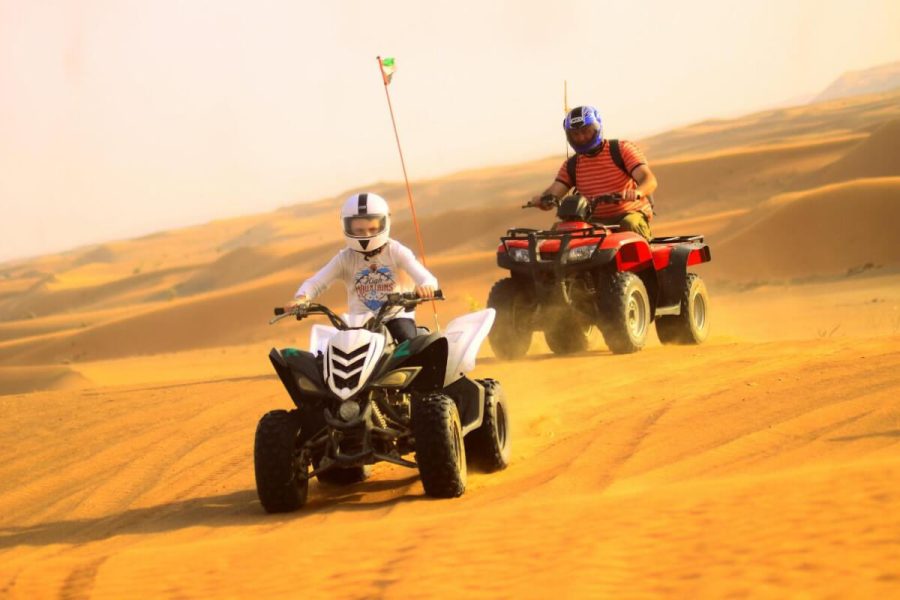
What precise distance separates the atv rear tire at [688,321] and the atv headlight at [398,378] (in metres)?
6.69

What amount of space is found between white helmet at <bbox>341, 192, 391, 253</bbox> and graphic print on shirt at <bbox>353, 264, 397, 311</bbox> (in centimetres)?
17

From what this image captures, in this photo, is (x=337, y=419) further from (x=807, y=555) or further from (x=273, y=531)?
(x=807, y=555)

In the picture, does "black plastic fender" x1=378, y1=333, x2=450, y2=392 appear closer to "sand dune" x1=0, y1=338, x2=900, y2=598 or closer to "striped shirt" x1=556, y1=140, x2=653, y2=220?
"sand dune" x1=0, y1=338, x2=900, y2=598

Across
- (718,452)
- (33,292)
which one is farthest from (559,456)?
(33,292)

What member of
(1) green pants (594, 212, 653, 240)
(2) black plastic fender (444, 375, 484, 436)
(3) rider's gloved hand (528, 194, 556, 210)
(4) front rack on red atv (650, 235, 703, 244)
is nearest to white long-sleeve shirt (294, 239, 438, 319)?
(2) black plastic fender (444, 375, 484, 436)

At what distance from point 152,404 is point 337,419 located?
7088 mm

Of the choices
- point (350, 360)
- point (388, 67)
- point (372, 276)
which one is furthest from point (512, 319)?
point (350, 360)

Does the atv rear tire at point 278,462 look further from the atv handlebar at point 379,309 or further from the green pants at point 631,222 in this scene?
the green pants at point 631,222

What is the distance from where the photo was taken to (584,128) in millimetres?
13859

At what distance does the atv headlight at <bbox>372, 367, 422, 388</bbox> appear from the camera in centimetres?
816

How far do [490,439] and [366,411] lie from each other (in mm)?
1218

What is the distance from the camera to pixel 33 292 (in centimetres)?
7019

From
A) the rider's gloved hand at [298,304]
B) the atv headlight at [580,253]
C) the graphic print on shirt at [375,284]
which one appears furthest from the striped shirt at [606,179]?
the rider's gloved hand at [298,304]

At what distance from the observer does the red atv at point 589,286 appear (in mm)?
13555
